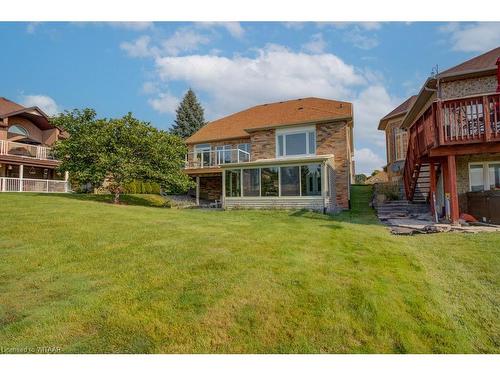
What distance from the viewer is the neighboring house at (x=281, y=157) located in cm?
1470

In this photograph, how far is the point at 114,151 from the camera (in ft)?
51.3

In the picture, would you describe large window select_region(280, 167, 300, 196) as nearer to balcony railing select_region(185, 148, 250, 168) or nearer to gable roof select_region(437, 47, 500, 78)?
balcony railing select_region(185, 148, 250, 168)

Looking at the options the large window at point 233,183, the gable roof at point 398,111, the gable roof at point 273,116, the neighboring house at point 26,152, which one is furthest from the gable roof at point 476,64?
the neighboring house at point 26,152

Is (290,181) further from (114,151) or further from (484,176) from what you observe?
(114,151)

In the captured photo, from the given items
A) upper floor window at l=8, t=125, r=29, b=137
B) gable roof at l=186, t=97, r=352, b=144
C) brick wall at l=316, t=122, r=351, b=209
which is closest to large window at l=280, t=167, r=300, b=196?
brick wall at l=316, t=122, r=351, b=209

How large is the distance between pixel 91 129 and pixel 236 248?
13733mm

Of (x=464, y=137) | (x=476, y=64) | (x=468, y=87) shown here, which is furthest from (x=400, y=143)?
(x=464, y=137)

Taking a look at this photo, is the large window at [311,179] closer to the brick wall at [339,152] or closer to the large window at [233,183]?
the brick wall at [339,152]

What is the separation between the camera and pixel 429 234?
7.95m

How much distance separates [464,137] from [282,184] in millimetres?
8045

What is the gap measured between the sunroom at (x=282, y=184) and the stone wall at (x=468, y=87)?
17.7 feet
